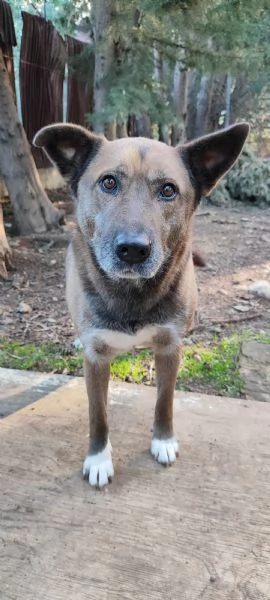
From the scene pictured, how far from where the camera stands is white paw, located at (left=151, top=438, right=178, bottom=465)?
2.18 metres

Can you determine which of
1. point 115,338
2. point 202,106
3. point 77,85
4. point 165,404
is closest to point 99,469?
point 165,404

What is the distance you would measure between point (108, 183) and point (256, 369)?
183 cm

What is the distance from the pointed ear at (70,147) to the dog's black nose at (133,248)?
59 cm

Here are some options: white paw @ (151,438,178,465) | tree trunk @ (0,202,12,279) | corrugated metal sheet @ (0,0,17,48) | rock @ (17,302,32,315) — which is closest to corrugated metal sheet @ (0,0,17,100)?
corrugated metal sheet @ (0,0,17,48)

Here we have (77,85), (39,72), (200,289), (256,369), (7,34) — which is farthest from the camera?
(77,85)

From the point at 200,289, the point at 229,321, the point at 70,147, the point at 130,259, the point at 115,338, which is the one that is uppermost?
the point at 70,147

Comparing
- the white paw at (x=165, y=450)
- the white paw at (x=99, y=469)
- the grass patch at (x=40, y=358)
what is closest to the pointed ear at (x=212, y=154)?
the white paw at (x=165, y=450)

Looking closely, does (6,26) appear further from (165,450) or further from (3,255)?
(165,450)

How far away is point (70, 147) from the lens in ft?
6.96

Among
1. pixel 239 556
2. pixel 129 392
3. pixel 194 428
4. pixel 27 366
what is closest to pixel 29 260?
pixel 27 366

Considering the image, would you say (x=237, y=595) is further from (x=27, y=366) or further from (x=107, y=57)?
(x=107, y=57)

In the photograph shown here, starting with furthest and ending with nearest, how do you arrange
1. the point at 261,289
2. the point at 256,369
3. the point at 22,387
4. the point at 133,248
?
the point at 261,289 → the point at 256,369 → the point at 22,387 → the point at 133,248

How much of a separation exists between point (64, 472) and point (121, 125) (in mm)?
6594

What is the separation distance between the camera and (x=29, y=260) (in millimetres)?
5156
